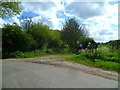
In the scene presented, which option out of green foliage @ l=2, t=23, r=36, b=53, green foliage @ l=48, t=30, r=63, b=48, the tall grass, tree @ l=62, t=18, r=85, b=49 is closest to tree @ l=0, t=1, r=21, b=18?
green foliage @ l=2, t=23, r=36, b=53

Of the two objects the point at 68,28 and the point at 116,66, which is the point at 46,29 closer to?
the point at 68,28

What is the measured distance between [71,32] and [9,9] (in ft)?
114

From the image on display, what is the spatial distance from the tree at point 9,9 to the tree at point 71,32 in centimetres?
3245

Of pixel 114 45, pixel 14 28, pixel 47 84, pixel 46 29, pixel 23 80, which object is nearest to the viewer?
pixel 47 84

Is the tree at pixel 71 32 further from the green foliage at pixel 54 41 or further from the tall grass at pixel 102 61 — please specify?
the tall grass at pixel 102 61

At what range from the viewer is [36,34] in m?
56.0

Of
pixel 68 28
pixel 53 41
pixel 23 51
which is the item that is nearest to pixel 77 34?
pixel 68 28

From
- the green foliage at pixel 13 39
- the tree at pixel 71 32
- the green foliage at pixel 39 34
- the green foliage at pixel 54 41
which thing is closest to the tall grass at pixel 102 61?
the green foliage at pixel 13 39

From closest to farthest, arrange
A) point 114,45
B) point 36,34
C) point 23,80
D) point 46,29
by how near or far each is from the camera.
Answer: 1. point 23,80
2. point 114,45
3. point 36,34
4. point 46,29

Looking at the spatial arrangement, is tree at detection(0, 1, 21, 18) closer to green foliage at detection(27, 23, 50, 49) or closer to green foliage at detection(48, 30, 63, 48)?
green foliage at detection(27, 23, 50, 49)

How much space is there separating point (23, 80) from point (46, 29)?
1893 inches

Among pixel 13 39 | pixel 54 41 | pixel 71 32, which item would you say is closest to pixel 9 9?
pixel 13 39

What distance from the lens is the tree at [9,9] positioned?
38.8 metres

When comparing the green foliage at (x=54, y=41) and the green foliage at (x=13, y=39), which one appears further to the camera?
the green foliage at (x=54, y=41)
